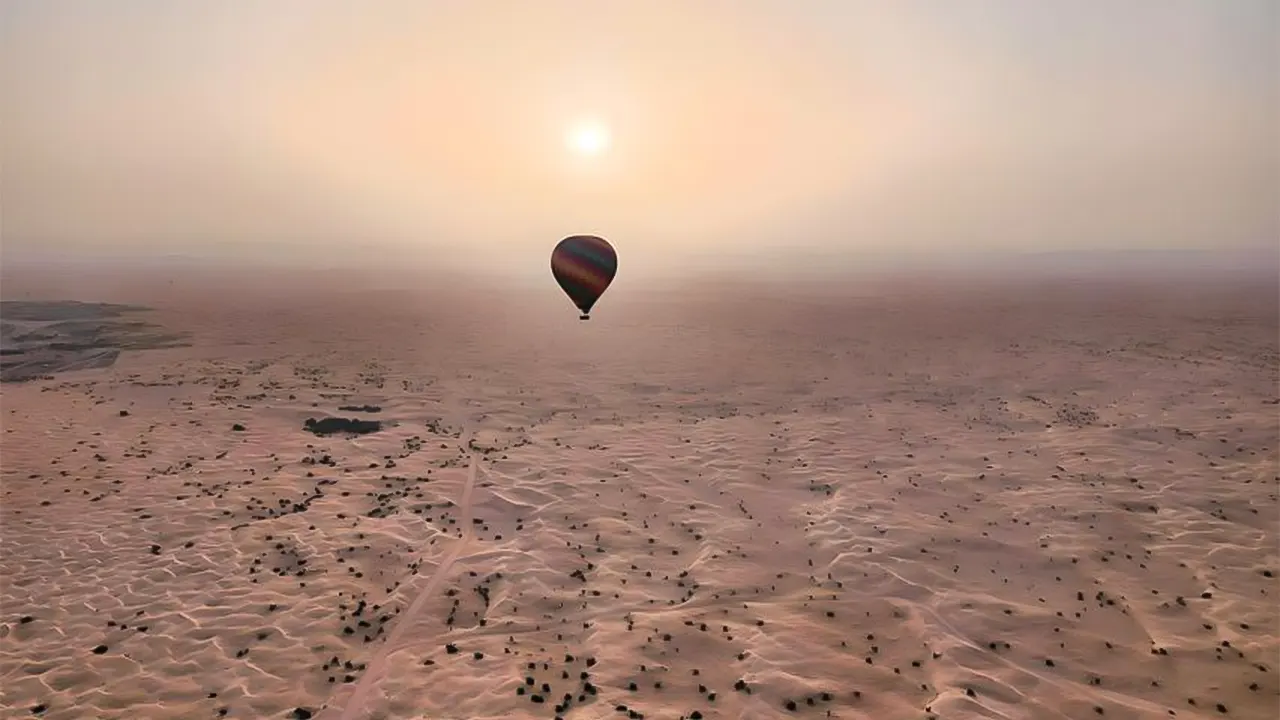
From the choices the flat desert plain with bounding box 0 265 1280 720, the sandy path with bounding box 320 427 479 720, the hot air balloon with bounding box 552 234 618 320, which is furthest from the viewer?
the hot air balloon with bounding box 552 234 618 320

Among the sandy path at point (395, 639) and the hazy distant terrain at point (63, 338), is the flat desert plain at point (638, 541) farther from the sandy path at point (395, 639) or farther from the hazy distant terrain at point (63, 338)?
the hazy distant terrain at point (63, 338)

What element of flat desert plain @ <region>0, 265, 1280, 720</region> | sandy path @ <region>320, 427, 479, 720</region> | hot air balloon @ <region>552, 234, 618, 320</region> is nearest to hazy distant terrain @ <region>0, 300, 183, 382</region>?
flat desert plain @ <region>0, 265, 1280, 720</region>

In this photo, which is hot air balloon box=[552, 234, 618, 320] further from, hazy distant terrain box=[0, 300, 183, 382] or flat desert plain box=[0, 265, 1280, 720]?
hazy distant terrain box=[0, 300, 183, 382]

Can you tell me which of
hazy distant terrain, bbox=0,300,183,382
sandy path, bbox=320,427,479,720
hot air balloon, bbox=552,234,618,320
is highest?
hot air balloon, bbox=552,234,618,320

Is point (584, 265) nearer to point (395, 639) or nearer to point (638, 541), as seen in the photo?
point (638, 541)

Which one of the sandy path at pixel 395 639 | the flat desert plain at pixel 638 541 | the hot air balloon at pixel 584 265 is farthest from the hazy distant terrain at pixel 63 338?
the sandy path at pixel 395 639

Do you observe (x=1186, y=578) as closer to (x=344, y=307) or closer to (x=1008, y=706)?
(x=1008, y=706)
